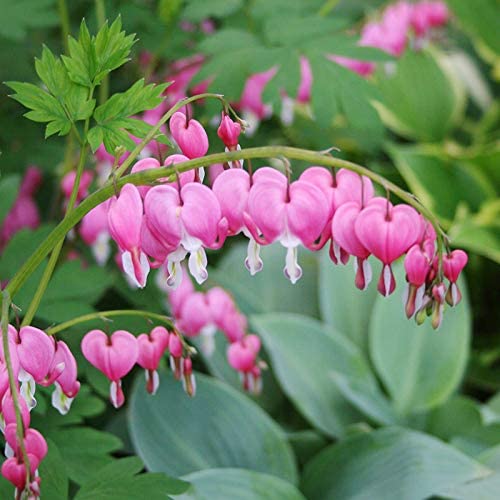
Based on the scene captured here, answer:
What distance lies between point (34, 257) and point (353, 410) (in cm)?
102

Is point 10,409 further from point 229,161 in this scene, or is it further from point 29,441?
point 229,161

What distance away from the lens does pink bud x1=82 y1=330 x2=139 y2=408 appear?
85 cm

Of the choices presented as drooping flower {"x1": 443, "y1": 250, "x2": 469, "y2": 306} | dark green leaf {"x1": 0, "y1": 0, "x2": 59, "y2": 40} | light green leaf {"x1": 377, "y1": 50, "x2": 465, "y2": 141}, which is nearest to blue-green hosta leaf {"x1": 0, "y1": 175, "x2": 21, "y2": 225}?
dark green leaf {"x1": 0, "y1": 0, "x2": 59, "y2": 40}

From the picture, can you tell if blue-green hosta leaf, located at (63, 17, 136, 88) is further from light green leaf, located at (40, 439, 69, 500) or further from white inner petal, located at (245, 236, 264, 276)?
light green leaf, located at (40, 439, 69, 500)

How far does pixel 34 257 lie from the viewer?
0.80 meters

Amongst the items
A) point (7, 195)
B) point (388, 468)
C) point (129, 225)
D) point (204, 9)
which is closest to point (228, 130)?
point (129, 225)

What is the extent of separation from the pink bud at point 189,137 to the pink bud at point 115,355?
18cm

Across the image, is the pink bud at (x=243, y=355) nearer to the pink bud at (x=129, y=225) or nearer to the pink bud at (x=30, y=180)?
the pink bud at (x=129, y=225)

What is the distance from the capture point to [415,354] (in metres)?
1.79

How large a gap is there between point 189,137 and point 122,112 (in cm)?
6

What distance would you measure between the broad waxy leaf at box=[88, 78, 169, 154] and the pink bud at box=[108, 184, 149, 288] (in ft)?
0.30

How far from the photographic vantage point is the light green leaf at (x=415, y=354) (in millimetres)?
1711

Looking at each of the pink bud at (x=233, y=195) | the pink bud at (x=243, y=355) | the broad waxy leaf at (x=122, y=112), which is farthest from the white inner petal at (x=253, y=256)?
the pink bud at (x=243, y=355)

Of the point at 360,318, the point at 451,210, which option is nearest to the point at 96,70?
the point at 360,318
